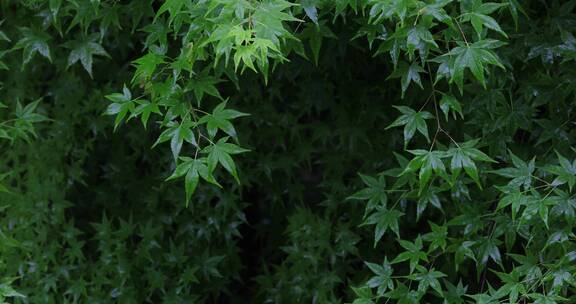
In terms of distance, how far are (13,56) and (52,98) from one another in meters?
0.29

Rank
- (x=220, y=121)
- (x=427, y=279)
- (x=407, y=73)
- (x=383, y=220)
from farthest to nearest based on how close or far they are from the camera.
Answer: (x=383, y=220) → (x=427, y=279) → (x=407, y=73) → (x=220, y=121)

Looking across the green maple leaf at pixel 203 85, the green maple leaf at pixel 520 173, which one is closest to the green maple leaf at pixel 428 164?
the green maple leaf at pixel 520 173

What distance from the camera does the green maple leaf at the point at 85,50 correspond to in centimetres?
315

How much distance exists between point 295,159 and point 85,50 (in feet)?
3.39

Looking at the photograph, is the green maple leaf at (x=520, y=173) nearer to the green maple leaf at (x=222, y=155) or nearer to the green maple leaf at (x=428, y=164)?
the green maple leaf at (x=428, y=164)

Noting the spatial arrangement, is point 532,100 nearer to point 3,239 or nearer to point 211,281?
point 211,281

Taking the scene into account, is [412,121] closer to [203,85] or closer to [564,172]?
[564,172]

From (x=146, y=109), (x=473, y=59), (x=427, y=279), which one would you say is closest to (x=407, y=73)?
(x=473, y=59)

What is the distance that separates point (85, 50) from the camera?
3170 mm

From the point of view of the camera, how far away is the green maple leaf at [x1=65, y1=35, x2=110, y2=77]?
10.3 ft

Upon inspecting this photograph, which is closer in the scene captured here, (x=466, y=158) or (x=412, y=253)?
(x=466, y=158)

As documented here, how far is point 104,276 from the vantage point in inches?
140

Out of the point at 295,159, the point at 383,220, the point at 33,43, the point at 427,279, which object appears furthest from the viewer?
the point at 295,159

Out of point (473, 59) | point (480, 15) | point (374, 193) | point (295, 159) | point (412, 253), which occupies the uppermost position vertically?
point (480, 15)
